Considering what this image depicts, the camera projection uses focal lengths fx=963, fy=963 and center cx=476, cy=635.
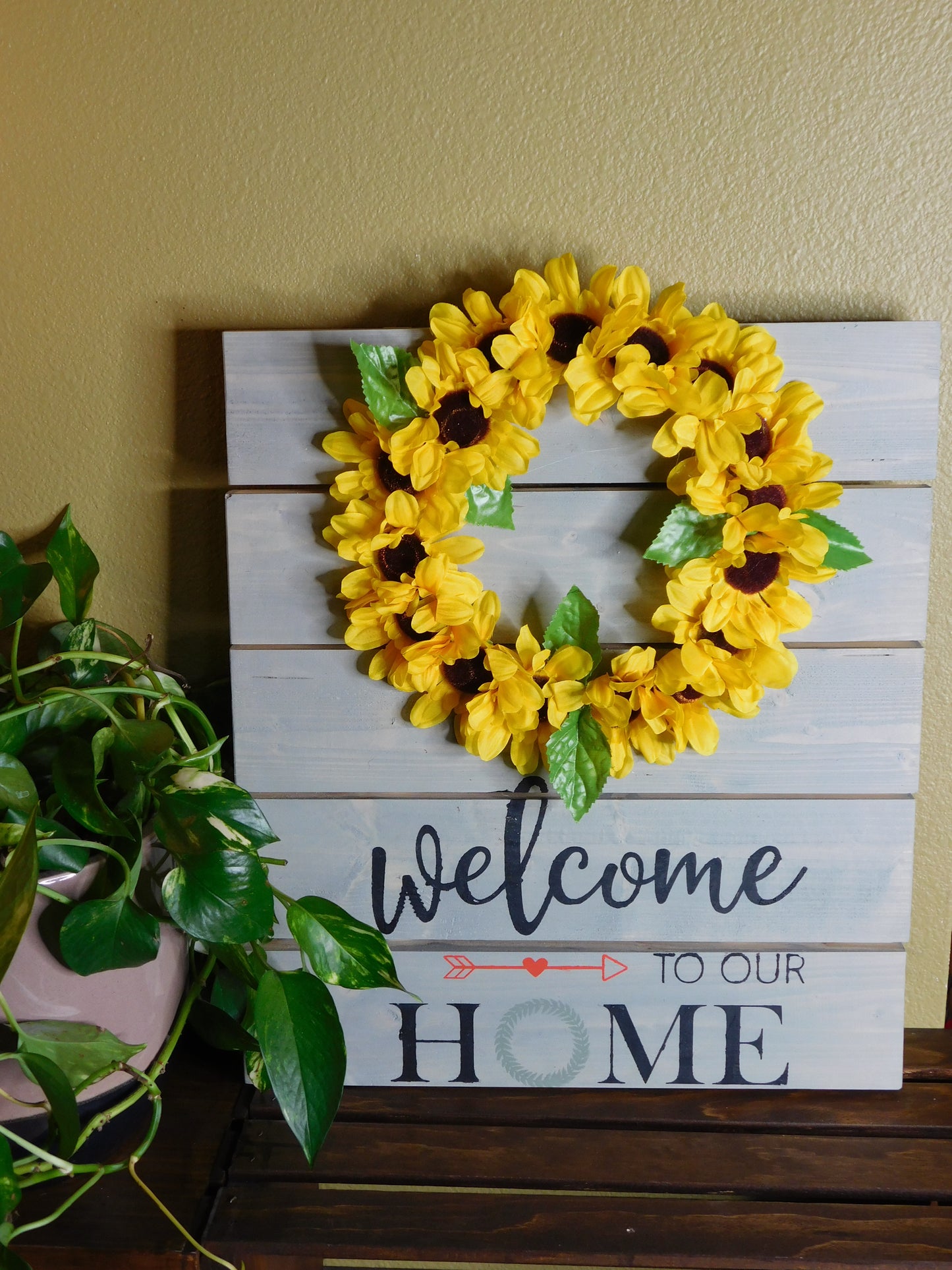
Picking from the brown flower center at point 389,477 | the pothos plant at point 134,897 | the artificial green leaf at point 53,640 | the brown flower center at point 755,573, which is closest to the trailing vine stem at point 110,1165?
the pothos plant at point 134,897

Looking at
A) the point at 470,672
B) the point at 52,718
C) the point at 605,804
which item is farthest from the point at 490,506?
the point at 52,718

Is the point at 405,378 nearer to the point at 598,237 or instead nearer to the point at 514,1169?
the point at 598,237

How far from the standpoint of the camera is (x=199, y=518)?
0.95 meters

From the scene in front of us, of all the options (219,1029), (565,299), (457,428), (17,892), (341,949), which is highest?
(565,299)

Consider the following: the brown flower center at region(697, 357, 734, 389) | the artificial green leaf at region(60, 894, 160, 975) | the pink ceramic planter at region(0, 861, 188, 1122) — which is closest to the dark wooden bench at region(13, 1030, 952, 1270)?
the pink ceramic planter at region(0, 861, 188, 1122)

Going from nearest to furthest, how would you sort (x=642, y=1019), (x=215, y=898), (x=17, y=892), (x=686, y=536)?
(x=17, y=892) < (x=215, y=898) < (x=686, y=536) < (x=642, y=1019)

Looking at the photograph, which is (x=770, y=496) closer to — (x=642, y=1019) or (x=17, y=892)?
(x=642, y=1019)

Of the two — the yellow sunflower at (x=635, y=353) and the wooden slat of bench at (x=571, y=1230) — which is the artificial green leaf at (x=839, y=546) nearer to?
the yellow sunflower at (x=635, y=353)

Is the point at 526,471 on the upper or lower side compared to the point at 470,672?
upper

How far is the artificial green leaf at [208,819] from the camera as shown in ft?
2.32

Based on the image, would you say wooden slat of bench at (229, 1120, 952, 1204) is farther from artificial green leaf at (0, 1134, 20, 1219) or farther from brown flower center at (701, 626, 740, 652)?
brown flower center at (701, 626, 740, 652)

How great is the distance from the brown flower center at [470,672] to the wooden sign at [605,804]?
37 mm

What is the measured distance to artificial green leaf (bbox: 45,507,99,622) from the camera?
0.87 m

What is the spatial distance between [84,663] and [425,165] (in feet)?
1.75
